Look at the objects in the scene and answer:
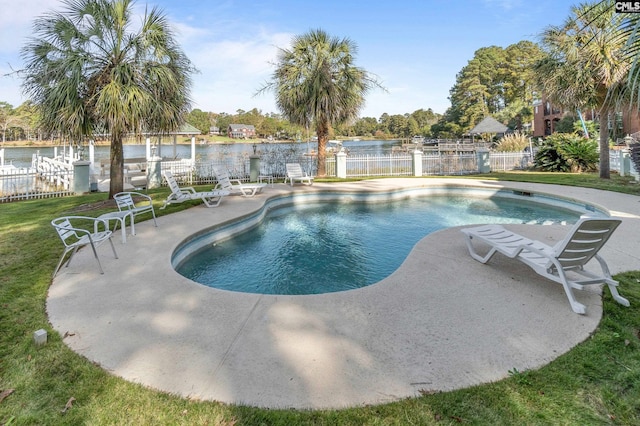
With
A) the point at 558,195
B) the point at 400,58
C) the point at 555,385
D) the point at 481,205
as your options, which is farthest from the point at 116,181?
the point at 400,58

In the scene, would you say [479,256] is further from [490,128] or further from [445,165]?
[490,128]

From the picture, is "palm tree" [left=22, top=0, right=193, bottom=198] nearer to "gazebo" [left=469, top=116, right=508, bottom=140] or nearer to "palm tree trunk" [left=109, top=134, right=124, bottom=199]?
"palm tree trunk" [left=109, top=134, right=124, bottom=199]

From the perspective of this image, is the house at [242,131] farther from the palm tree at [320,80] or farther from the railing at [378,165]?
the palm tree at [320,80]

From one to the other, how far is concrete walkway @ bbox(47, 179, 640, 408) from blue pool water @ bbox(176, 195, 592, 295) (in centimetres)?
93

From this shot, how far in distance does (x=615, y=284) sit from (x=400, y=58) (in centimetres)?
2646

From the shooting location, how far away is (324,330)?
124 inches

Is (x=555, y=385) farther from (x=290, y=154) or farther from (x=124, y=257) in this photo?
(x=290, y=154)

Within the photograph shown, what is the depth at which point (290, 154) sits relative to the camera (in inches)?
671

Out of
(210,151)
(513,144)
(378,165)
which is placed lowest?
(378,165)

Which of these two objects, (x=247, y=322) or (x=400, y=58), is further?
(x=400, y=58)

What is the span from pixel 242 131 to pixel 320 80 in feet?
237

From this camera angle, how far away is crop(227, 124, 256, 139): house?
81.9 metres

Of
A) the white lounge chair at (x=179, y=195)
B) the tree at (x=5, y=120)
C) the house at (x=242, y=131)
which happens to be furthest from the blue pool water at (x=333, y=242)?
the house at (x=242, y=131)

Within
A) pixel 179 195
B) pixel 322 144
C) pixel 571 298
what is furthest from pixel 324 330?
pixel 322 144
